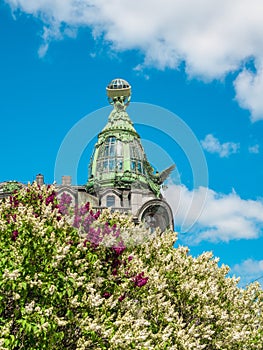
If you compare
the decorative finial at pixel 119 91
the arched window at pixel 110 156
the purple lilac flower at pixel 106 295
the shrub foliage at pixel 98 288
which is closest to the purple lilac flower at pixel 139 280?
the shrub foliage at pixel 98 288

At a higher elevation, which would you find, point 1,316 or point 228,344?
point 228,344

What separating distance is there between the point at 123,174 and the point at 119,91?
1420 cm

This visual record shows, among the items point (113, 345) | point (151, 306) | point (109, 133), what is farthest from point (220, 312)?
point (109, 133)

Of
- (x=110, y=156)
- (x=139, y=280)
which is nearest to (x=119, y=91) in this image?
(x=110, y=156)

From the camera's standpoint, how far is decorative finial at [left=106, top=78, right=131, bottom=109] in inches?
2862

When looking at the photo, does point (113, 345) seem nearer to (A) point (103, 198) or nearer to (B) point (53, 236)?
(B) point (53, 236)

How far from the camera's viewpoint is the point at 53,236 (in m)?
19.7

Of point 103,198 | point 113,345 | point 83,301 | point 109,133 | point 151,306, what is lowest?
point 113,345

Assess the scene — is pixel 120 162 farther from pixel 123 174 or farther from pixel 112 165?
pixel 123 174

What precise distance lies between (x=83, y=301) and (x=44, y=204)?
4895 millimetres

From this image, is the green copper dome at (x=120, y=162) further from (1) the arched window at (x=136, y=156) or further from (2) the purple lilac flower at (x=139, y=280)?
(2) the purple lilac flower at (x=139, y=280)

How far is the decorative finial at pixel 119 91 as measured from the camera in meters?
72.7

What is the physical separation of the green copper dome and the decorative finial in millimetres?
3909

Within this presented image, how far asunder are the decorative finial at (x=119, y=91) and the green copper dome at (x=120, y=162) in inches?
154
